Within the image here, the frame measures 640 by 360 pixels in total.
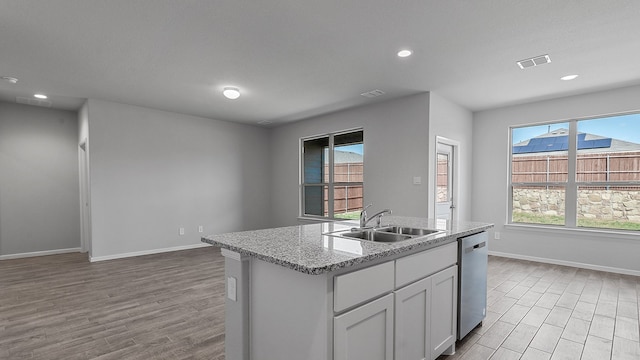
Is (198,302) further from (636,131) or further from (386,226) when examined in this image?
(636,131)

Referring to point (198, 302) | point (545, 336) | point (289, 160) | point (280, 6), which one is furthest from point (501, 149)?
point (198, 302)

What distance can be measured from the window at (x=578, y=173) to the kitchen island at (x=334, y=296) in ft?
12.5

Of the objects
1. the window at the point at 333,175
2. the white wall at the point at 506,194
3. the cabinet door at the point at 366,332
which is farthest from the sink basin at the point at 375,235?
the white wall at the point at 506,194

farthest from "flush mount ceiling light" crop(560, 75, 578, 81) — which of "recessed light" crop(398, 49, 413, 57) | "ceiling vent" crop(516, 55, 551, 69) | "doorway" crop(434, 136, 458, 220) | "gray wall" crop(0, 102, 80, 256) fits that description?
"gray wall" crop(0, 102, 80, 256)

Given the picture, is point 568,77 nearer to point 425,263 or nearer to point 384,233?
point 384,233

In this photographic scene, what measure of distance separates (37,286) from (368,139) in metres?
4.81

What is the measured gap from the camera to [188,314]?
284 cm

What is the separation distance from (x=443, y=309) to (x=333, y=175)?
409cm

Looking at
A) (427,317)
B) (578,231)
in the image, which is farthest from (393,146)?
(427,317)

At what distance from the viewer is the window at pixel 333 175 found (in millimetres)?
5598

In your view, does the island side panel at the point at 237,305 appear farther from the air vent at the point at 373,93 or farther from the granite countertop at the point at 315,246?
the air vent at the point at 373,93

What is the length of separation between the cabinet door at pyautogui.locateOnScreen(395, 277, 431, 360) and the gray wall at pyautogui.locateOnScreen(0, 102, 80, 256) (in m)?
6.27

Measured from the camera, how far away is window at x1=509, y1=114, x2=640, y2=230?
4.25m

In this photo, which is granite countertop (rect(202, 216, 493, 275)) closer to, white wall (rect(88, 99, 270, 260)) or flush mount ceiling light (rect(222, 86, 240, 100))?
flush mount ceiling light (rect(222, 86, 240, 100))
